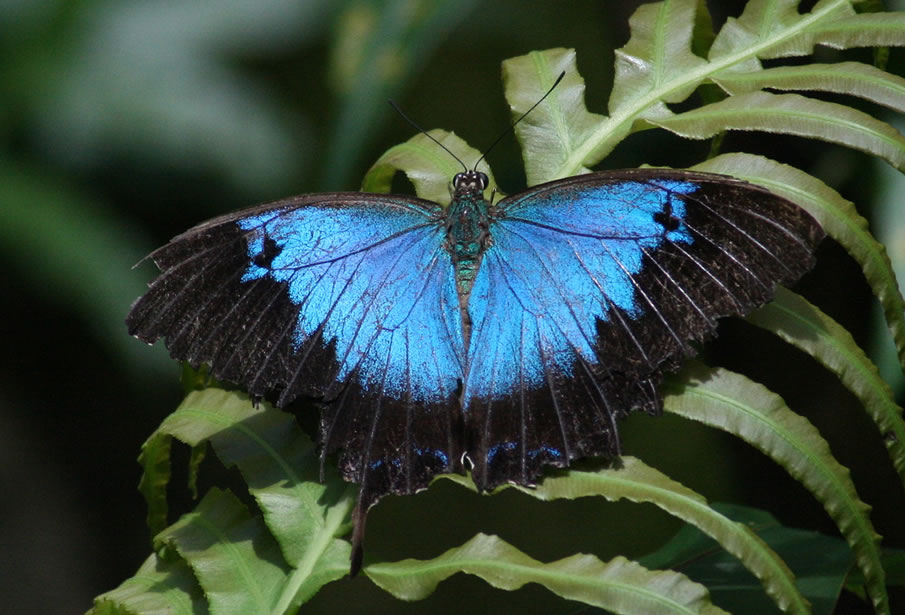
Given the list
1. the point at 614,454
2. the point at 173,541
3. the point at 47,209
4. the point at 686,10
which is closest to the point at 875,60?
the point at 686,10

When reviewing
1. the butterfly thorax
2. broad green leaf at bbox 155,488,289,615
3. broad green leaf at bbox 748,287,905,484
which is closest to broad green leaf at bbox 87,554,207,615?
broad green leaf at bbox 155,488,289,615

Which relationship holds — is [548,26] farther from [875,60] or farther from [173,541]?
[173,541]

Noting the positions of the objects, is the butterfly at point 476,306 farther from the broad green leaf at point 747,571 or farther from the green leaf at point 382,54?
the broad green leaf at point 747,571

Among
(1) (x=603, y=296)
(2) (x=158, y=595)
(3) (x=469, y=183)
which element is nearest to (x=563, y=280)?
(1) (x=603, y=296)

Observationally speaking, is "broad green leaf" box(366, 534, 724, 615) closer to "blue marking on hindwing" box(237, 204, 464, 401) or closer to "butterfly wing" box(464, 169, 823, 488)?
"butterfly wing" box(464, 169, 823, 488)

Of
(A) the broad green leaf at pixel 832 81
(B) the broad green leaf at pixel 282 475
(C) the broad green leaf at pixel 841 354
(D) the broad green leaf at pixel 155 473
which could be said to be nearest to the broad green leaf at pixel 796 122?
(A) the broad green leaf at pixel 832 81

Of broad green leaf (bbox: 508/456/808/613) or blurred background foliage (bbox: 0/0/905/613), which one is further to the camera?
blurred background foliage (bbox: 0/0/905/613)
